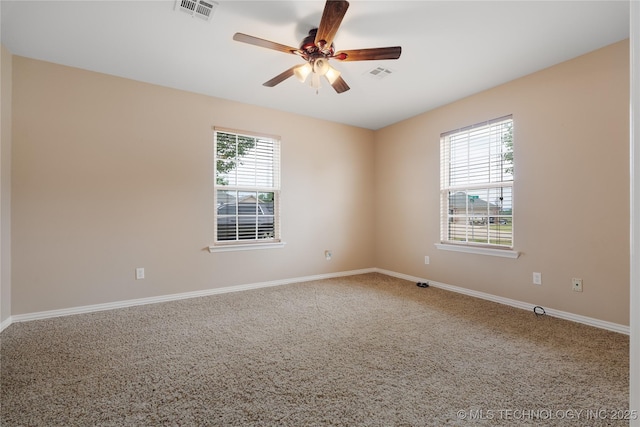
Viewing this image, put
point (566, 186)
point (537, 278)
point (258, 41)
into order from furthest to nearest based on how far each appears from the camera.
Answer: point (537, 278) → point (566, 186) → point (258, 41)

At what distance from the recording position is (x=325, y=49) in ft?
8.02

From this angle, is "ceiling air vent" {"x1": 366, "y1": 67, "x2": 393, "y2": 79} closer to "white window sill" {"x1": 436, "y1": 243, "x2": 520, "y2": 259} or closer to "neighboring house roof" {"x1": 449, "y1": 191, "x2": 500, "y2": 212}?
"neighboring house roof" {"x1": 449, "y1": 191, "x2": 500, "y2": 212}

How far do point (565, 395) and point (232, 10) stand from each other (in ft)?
11.1

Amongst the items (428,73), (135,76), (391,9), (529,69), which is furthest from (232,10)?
(529,69)

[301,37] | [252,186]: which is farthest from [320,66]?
[252,186]

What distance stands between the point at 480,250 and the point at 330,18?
3.00 m

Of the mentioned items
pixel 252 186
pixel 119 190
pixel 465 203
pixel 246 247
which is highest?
pixel 252 186

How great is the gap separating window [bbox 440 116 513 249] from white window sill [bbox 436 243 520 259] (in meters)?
0.06

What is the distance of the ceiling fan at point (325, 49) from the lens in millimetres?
2049

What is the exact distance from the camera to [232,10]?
7.63ft

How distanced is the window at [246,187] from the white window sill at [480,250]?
2270 millimetres

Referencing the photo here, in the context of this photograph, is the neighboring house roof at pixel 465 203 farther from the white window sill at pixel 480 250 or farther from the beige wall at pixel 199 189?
the white window sill at pixel 480 250

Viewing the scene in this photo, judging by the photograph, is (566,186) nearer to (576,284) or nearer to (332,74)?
(576,284)

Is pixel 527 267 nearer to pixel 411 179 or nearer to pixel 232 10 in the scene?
pixel 411 179
